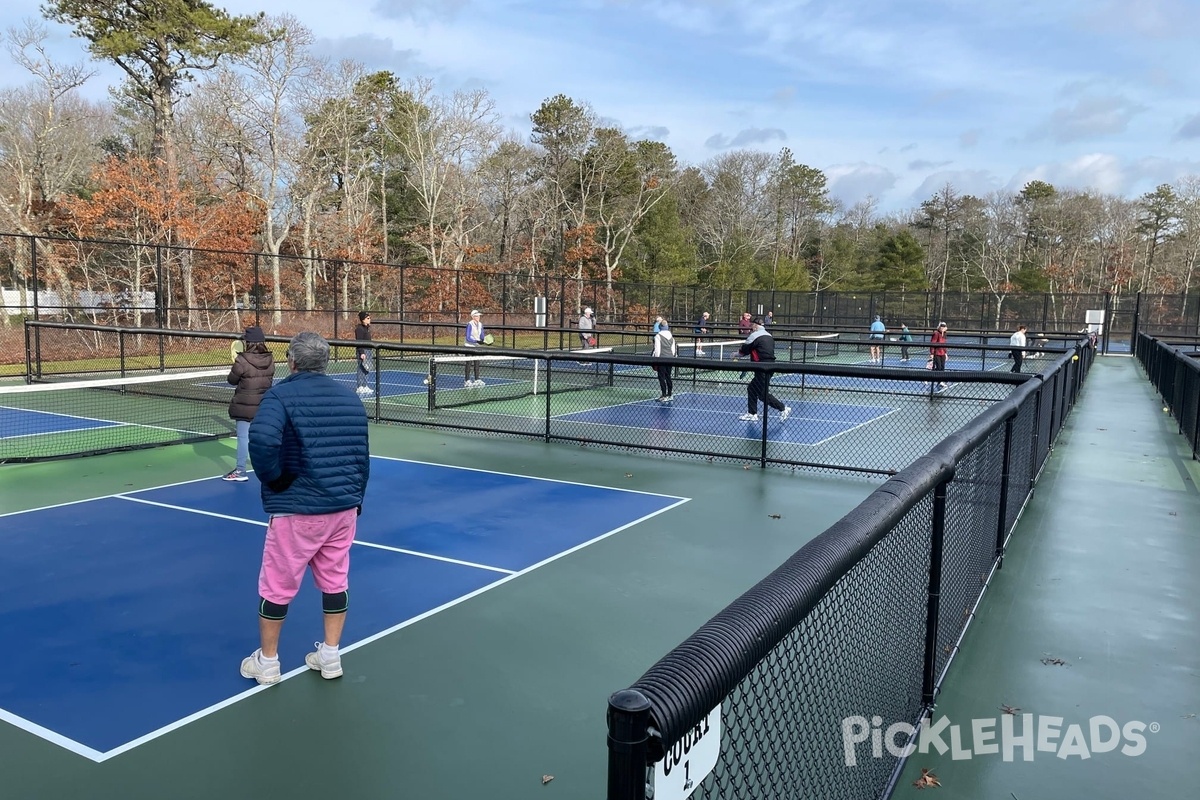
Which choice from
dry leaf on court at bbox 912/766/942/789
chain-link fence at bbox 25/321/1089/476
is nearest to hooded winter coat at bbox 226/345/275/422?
chain-link fence at bbox 25/321/1089/476

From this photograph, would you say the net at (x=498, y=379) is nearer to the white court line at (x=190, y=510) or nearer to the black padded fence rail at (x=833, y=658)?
the white court line at (x=190, y=510)

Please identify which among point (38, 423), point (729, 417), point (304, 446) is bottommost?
point (38, 423)

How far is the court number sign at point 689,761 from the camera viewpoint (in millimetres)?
1507

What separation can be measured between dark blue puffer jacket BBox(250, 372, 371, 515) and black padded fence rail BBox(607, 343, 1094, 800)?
233cm

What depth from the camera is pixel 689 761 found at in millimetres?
1612

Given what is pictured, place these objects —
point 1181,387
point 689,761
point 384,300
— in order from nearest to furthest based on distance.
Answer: point 689,761
point 1181,387
point 384,300

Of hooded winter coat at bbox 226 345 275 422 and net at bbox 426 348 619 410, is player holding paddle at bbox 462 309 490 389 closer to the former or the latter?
net at bbox 426 348 619 410

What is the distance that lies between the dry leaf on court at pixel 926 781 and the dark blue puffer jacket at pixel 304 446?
121 inches

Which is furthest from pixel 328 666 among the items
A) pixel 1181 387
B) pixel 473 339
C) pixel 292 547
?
pixel 1181 387

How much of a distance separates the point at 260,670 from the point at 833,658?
3.29m

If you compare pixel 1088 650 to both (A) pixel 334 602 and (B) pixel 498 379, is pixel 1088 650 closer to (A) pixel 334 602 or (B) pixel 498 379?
(A) pixel 334 602

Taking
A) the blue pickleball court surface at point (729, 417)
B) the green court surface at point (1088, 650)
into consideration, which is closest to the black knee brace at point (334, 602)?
the green court surface at point (1088, 650)

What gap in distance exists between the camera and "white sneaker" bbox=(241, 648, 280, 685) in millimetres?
4742

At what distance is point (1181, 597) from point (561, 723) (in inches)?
189
